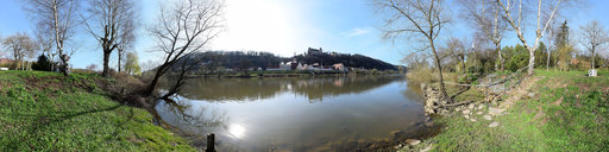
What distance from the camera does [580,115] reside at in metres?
5.02

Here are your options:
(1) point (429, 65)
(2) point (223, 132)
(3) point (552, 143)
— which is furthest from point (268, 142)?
(1) point (429, 65)

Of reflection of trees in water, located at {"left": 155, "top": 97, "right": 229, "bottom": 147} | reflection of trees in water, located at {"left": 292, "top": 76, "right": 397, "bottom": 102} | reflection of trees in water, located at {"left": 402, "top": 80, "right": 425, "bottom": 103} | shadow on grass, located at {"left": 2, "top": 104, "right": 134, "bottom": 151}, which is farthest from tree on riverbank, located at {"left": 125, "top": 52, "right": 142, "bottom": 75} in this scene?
reflection of trees in water, located at {"left": 402, "top": 80, "right": 425, "bottom": 103}

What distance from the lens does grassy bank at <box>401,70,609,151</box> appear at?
14.6 ft

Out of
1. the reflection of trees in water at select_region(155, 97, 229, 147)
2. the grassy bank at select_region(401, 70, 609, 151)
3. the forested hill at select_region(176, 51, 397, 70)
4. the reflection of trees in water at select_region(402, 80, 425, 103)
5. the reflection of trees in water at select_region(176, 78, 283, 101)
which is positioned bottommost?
the reflection of trees in water at select_region(155, 97, 229, 147)

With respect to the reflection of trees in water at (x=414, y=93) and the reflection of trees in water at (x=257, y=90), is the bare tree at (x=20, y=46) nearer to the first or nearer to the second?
the reflection of trees in water at (x=257, y=90)

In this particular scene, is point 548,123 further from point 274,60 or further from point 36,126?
point 274,60

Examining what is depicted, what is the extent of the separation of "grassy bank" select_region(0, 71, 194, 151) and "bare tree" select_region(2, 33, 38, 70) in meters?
28.0

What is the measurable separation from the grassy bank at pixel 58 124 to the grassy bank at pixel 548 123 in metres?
8.24

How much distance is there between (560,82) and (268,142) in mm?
10190

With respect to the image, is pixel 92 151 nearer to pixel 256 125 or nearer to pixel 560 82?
pixel 256 125

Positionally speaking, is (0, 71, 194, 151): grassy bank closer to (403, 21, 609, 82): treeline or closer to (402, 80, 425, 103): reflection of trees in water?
(402, 80, 425, 103): reflection of trees in water

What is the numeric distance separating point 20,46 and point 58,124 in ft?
115

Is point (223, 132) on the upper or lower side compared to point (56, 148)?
lower

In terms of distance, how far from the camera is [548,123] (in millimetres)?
5285
